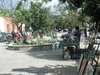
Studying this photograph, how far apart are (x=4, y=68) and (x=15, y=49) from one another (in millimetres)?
8002

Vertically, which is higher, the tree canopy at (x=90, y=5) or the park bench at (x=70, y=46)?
the tree canopy at (x=90, y=5)

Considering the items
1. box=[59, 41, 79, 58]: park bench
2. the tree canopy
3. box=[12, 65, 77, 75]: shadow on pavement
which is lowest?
box=[12, 65, 77, 75]: shadow on pavement

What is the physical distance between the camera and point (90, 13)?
11.5 m

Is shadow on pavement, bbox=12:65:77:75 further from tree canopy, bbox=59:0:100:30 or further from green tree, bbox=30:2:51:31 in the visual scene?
green tree, bbox=30:2:51:31

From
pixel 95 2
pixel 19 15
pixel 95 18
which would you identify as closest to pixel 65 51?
pixel 95 18

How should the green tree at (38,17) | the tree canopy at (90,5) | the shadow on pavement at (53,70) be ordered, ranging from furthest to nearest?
1. the green tree at (38,17)
2. the tree canopy at (90,5)
3. the shadow on pavement at (53,70)

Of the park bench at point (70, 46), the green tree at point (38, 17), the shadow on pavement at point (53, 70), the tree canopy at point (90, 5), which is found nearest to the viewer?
the shadow on pavement at point (53, 70)

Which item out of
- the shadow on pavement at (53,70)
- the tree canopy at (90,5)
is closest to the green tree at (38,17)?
the tree canopy at (90,5)

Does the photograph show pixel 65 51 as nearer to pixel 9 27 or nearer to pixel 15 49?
pixel 15 49

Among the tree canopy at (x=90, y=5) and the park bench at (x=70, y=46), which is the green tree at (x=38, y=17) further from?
the tree canopy at (x=90, y=5)

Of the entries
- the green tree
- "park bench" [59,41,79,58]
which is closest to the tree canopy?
"park bench" [59,41,79,58]

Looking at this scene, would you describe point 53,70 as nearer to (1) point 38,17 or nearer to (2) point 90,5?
(2) point 90,5

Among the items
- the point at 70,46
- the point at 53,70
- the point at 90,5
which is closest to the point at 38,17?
the point at 70,46

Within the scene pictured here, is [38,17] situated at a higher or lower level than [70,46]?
higher
